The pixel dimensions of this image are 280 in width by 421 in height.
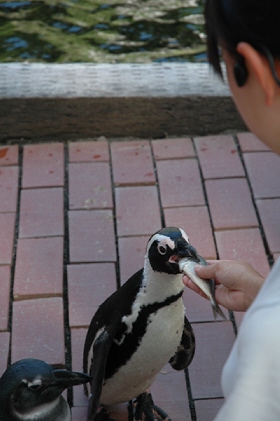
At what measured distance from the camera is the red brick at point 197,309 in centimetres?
294

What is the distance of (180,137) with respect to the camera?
394cm

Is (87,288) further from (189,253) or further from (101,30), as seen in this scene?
(101,30)

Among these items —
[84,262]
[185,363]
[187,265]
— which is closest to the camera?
[187,265]

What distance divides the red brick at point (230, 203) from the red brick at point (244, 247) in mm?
47

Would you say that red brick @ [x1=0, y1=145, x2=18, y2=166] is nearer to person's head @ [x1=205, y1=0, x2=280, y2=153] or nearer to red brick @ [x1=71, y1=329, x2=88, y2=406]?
red brick @ [x1=71, y1=329, x2=88, y2=406]

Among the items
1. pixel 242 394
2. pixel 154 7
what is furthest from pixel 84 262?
pixel 154 7

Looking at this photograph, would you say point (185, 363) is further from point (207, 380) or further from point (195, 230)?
point (195, 230)

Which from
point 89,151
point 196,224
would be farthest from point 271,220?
point 89,151

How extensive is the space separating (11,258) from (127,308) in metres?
1.05

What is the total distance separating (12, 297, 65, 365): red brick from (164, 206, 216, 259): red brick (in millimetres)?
687

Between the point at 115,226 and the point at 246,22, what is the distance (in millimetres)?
2474

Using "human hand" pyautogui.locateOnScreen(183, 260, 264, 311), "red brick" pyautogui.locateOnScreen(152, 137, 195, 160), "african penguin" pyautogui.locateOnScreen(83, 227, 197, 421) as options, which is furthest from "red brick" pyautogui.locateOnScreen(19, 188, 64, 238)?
"human hand" pyautogui.locateOnScreen(183, 260, 264, 311)

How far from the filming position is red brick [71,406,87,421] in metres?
2.58

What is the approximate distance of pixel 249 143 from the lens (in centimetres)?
385
